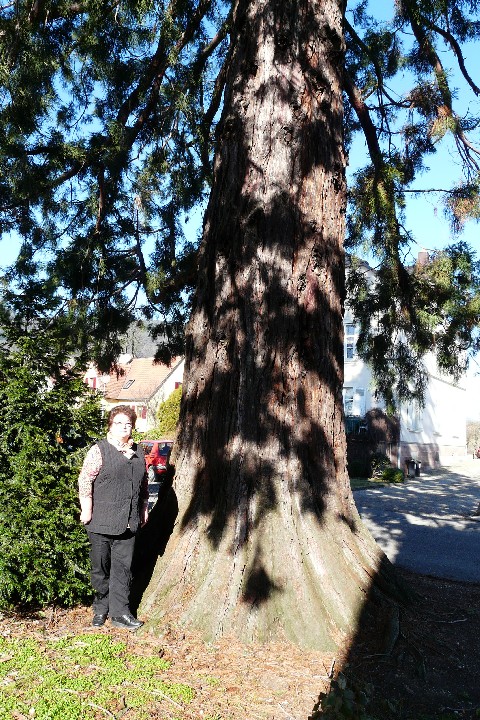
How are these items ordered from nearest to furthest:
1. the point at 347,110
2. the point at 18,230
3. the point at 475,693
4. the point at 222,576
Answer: the point at 475,693
the point at 222,576
the point at 18,230
the point at 347,110

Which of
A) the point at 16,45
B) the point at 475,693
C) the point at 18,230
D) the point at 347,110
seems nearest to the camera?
the point at 475,693

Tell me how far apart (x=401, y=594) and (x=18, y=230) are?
7015mm

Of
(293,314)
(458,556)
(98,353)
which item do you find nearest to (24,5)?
(98,353)

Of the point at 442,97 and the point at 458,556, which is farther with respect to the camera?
the point at 458,556

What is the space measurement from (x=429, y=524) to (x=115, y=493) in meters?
10.5

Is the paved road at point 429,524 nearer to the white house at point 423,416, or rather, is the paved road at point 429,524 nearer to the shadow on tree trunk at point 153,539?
the shadow on tree trunk at point 153,539

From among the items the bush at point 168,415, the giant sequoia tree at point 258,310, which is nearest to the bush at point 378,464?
the bush at point 168,415

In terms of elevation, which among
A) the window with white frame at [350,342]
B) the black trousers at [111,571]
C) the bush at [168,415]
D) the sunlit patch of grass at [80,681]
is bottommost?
the sunlit patch of grass at [80,681]

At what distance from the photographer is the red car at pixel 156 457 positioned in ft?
78.8

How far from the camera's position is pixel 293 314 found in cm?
573

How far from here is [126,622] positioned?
5207 mm

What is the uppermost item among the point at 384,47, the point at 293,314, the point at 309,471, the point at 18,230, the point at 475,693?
the point at 384,47

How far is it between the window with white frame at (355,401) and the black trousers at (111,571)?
29538 mm

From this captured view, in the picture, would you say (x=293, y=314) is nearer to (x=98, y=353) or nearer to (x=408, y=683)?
(x=408, y=683)
